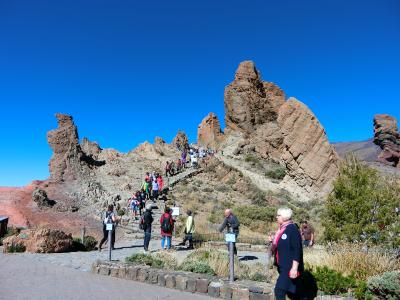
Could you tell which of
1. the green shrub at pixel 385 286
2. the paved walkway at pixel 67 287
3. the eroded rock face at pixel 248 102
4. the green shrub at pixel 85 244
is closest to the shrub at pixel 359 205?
the green shrub at pixel 385 286

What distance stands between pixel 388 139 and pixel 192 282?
63959mm

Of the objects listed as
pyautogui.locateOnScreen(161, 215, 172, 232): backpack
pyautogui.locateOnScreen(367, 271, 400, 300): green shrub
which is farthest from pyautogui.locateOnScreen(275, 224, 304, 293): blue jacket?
pyautogui.locateOnScreen(161, 215, 172, 232): backpack

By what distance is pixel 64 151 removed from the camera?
113 feet

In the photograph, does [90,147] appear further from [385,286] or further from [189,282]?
[385,286]

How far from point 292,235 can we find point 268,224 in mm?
20615

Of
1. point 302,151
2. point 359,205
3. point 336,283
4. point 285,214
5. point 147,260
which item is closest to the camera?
point 285,214

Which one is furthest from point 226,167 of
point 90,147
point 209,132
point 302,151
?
point 209,132

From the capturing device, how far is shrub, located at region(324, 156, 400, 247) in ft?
51.2

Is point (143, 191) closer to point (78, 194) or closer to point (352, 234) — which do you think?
point (78, 194)

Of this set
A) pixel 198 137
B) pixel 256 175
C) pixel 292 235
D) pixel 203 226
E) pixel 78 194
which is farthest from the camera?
pixel 198 137

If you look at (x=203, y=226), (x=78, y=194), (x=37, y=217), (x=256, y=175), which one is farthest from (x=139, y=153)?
(x=203, y=226)

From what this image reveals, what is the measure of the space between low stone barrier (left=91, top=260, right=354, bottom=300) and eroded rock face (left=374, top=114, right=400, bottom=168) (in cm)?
6192

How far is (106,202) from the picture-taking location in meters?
30.5

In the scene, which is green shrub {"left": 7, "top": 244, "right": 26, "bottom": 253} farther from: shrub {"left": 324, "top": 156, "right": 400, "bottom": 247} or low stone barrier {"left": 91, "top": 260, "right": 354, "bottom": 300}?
shrub {"left": 324, "top": 156, "right": 400, "bottom": 247}
